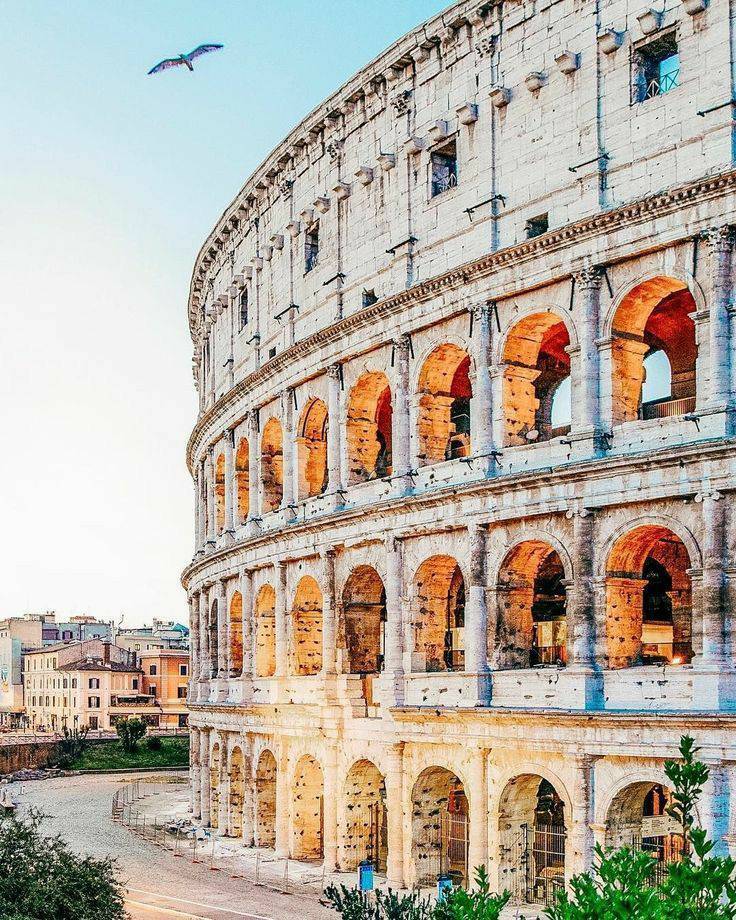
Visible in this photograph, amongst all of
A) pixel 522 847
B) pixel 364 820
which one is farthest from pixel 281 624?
pixel 522 847

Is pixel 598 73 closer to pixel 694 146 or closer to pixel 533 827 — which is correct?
pixel 694 146

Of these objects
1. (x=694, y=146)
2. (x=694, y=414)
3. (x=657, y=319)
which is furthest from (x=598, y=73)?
(x=694, y=414)

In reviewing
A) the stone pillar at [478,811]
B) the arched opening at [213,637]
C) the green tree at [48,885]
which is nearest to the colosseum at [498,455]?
the stone pillar at [478,811]

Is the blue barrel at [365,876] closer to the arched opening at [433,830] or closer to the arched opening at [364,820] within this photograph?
the arched opening at [433,830]

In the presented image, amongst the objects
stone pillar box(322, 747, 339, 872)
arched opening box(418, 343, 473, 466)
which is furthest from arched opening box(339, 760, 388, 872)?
arched opening box(418, 343, 473, 466)

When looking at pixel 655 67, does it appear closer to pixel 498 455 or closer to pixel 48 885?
pixel 498 455

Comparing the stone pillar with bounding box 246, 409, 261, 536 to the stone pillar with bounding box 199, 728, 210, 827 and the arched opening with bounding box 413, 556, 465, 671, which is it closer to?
the stone pillar with bounding box 199, 728, 210, 827
